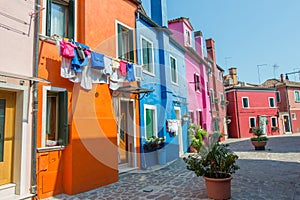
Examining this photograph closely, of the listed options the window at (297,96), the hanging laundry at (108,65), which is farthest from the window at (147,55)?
the window at (297,96)

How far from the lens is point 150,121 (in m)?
9.72

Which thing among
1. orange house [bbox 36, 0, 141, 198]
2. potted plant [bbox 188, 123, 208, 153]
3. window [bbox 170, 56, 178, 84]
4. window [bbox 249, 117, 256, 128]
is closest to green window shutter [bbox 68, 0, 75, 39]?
orange house [bbox 36, 0, 141, 198]

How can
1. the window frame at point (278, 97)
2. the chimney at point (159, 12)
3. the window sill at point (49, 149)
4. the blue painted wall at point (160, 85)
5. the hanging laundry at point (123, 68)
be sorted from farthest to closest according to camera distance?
the window frame at point (278, 97) → the chimney at point (159, 12) → the blue painted wall at point (160, 85) → the hanging laundry at point (123, 68) → the window sill at point (49, 149)

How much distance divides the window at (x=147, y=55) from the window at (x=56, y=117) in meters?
4.64

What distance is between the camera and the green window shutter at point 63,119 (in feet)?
18.3

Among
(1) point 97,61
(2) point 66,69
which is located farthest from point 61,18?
(2) point 66,69

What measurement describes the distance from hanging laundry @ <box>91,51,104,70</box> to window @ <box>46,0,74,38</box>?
865 mm

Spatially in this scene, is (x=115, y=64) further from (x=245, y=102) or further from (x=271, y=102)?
(x=271, y=102)

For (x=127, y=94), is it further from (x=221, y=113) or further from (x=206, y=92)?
(x=221, y=113)

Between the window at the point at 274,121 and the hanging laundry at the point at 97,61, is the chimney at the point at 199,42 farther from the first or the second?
the window at the point at 274,121

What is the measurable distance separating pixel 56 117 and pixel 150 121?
4755mm

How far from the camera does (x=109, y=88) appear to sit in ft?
23.4

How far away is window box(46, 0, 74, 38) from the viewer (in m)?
5.88

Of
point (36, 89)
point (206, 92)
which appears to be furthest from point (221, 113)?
point (36, 89)
